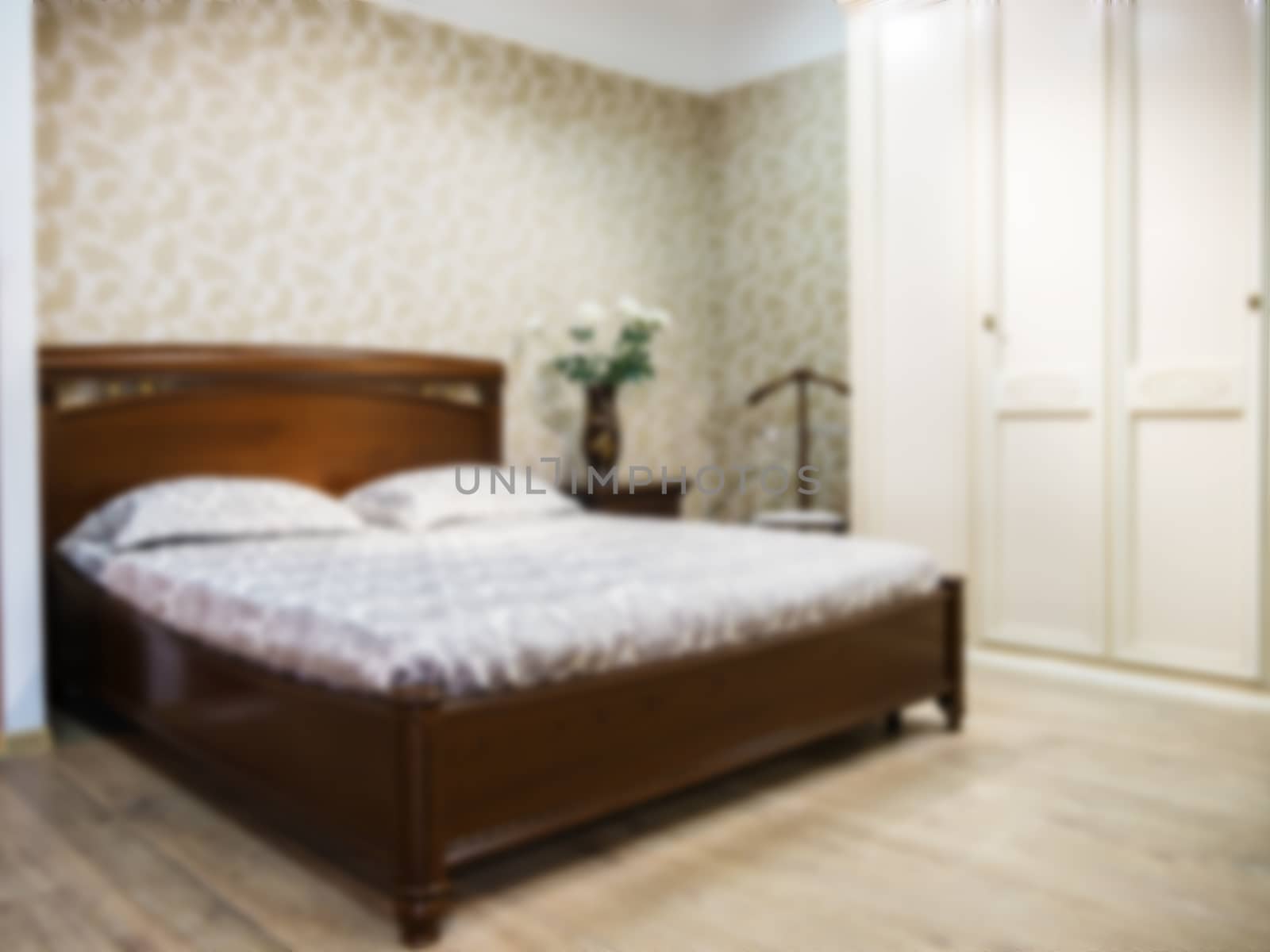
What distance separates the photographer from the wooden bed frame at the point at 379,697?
174cm

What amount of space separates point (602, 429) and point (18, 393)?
80.3 inches

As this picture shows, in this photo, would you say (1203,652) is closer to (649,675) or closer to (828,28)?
(649,675)

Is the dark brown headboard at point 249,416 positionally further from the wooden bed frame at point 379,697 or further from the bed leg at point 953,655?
the bed leg at point 953,655

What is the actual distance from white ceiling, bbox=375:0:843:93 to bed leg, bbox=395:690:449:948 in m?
1.18

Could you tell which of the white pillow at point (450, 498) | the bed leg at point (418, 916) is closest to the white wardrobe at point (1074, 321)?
the white pillow at point (450, 498)

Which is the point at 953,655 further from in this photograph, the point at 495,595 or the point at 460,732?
the point at 460,732

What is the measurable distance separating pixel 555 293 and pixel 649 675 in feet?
8.53

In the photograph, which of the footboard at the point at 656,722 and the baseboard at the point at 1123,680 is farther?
the baseboard at the point at 1123,680

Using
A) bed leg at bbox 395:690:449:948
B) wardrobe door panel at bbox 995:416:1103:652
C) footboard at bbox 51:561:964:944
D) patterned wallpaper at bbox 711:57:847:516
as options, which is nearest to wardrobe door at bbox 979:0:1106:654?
wardrobe door panel at bbox 995:416:1103:652

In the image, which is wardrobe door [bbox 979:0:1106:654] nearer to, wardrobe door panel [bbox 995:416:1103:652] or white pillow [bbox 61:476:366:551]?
wardrobe door panel [bbox 995:416:1103:652]

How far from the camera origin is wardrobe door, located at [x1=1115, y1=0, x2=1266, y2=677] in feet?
9.66

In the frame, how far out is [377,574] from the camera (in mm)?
2365

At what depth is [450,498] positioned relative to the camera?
341cm

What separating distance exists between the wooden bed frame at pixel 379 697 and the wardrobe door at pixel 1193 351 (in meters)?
0.76
